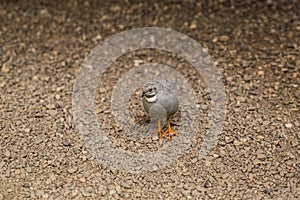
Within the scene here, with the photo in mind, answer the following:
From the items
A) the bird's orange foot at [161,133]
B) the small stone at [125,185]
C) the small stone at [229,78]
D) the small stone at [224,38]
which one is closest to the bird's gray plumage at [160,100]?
the bird's orange foot at [161,133]

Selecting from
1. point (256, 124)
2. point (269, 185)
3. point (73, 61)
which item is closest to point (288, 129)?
point (256, 124)

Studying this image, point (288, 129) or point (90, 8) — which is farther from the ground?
point (90, 8)

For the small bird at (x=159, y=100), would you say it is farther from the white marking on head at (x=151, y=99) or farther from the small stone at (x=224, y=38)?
the small stone at (x=224, y=38)

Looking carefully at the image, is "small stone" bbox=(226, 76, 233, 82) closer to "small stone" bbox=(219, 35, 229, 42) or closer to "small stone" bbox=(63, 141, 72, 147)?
"small stone" bbox=(219, 35, 229, 42)

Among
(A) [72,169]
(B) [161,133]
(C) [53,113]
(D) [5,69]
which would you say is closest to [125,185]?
(A) [72,169]

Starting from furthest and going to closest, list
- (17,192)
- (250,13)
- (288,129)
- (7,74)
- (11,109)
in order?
(250,13)
(7,74)
(11,109)
(288,129)
(17,192)

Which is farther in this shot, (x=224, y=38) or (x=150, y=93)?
(x=224, y=38)

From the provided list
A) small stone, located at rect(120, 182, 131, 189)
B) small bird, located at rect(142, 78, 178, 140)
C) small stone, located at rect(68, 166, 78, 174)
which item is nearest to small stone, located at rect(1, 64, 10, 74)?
small stone, located at rect(68, 166, 78, 174)

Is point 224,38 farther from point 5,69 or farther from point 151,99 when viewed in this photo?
point 5,69

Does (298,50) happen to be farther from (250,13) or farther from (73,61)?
(73,61)
